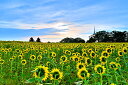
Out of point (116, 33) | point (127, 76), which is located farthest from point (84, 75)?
point (116, 33)

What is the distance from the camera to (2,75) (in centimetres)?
654

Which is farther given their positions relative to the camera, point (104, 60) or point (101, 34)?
point (101, 34)

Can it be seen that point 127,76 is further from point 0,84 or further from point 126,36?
point 126,36

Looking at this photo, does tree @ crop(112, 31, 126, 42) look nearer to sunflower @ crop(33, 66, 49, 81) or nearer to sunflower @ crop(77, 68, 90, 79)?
sunflower @ crop(77, 68, 90, 79)

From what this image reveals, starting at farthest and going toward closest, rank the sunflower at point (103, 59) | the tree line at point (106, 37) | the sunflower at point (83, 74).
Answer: the tree line at point (106, 37)
the sunflower at point (103, 59)
the sunflower at point (83, 74)

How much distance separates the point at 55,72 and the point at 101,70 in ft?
2.97

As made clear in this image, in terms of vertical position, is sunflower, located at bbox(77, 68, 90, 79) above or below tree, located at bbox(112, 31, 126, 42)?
below

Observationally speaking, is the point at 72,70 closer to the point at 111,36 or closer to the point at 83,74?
the point at 83,74

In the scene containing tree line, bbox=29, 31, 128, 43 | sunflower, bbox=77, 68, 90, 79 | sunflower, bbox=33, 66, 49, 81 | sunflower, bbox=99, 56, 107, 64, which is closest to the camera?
sunflower, bbox=33, 66, 49, 81

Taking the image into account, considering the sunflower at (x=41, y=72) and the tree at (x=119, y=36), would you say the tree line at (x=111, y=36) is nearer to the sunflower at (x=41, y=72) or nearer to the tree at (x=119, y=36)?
the tree at (x=119, y=36)

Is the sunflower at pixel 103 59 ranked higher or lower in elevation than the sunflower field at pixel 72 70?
higher

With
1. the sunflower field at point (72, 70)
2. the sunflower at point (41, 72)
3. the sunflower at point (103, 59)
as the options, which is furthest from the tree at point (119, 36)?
the sunflower at point (41, 72)

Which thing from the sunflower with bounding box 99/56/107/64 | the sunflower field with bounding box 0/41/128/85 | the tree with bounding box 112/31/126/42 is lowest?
the sunflower field with bounding box 0/41/128/85

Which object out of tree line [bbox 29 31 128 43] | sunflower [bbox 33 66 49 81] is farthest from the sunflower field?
tree line [bbox 29 31 128 43]
